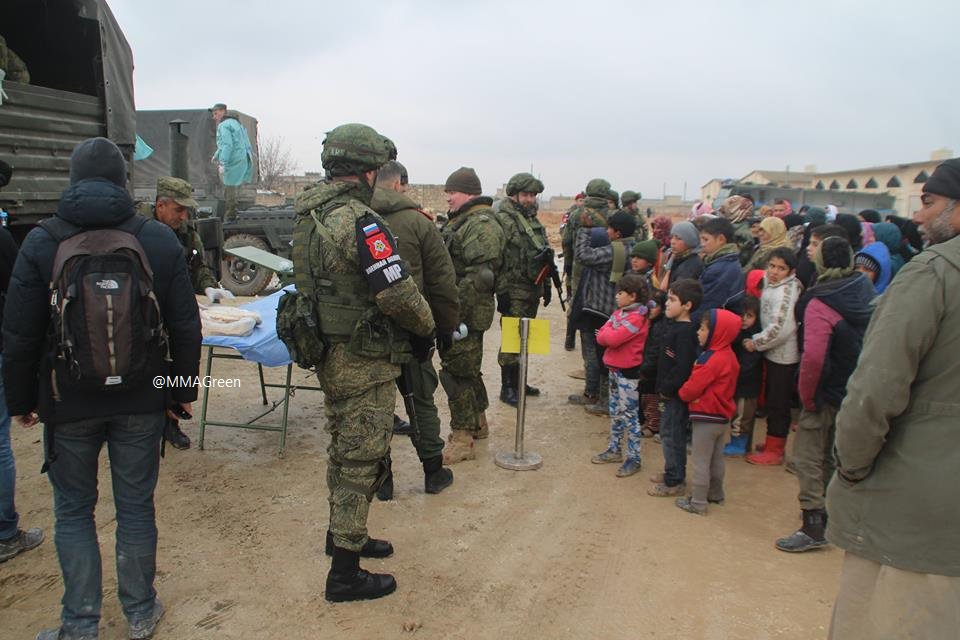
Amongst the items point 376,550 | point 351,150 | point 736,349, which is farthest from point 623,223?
point 376,550

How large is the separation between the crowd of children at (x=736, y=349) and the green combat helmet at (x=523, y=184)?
105 centimetres

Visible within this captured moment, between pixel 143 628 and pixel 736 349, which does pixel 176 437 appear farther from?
pixel 736 349

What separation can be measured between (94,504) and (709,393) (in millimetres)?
3168

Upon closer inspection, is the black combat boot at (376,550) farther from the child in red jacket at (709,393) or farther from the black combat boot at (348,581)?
the child in red jacket at (709,393)

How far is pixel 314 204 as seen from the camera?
303cm

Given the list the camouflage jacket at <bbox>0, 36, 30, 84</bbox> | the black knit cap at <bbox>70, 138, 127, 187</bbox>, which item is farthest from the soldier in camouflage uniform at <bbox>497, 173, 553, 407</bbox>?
the camouflage jacket at <bbox>0, 36, 30, 84</bbox>

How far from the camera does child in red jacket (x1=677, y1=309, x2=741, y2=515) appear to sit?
387 cm

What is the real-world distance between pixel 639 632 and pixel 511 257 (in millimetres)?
3250

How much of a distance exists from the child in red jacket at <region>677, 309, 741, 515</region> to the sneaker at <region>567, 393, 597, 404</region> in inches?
80.7

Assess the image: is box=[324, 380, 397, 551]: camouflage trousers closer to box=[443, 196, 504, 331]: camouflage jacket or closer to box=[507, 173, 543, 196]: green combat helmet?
box=[443, 196, 504, 331]: camouflage jacket

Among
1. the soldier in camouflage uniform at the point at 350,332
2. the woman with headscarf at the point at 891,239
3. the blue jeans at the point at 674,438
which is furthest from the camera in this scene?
the woman with headscarf at the point at 891,239

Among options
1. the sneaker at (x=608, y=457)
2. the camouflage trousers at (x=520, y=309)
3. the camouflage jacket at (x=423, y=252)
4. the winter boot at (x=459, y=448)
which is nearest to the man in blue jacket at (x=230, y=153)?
the camouflage trousers at (x=520, y=309)

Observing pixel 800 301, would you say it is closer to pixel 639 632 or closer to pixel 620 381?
pixel 620 381

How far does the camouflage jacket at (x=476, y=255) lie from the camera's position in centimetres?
479
